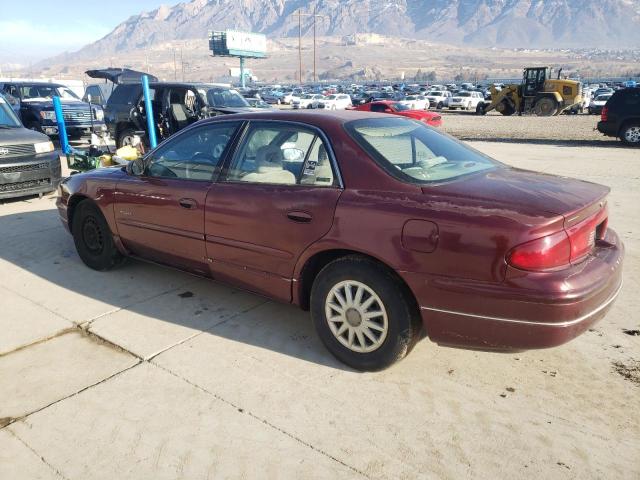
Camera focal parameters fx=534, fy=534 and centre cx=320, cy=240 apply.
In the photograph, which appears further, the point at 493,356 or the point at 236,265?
the point at 236,265

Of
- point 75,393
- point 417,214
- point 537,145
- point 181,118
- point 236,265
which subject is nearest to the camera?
point 417,214

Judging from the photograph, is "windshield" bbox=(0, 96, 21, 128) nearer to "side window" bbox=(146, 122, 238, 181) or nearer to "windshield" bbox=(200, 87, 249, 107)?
"windshield" bbox=(200, 87, 249, 107)

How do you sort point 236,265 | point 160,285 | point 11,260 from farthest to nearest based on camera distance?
1. point 11,260
2. point 160,285
3. point 236,265

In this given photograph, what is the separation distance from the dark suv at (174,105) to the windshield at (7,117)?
10.9 feet

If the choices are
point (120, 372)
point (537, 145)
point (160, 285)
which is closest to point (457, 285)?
point (120, 372)

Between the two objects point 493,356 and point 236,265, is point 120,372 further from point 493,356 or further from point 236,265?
point 493,356

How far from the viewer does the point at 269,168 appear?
145 inches

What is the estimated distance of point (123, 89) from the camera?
1252 cm

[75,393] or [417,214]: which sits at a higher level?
[417,214]

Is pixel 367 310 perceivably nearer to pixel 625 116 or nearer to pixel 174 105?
pixel 174 105

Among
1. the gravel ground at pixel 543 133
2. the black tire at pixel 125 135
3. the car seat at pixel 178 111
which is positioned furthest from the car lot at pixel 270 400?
the gravel ground at pixel 543 133

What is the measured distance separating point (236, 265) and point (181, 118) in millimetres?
8591

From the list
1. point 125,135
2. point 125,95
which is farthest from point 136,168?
point 125,95

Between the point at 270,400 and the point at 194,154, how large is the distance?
2067 mm
